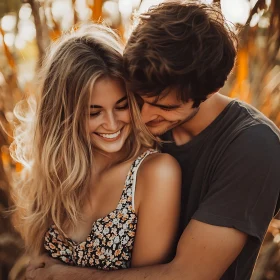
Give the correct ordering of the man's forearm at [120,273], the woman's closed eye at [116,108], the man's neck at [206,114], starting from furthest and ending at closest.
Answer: the woman's closed eye at [116,108], the man's neck at [206,114], the man's forearm at [120,273]

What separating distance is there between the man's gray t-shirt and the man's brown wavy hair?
158 millimetres

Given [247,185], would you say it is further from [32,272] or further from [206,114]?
[32,272]

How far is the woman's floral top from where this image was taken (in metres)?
2.19

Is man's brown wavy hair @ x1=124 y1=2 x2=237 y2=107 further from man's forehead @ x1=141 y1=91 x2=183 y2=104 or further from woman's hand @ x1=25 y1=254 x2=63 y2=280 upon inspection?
woman's hand @ x1=25 y1=254 x2=63 y2=280

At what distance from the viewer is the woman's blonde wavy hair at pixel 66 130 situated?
7.24 feet

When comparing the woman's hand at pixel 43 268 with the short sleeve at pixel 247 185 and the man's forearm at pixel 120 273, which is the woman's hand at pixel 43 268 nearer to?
the man's forearm at pixel 120 273

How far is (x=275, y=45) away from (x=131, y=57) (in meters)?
1.35

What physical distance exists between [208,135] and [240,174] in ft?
0.84

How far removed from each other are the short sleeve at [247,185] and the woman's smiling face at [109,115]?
0.48m

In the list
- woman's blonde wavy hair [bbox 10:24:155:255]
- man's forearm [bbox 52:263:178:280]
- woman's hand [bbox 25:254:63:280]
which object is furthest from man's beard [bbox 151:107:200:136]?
woman's hand [bbox 25:254:63:280]

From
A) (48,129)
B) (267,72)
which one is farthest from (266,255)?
(48,129)

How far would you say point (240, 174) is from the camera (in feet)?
6.22

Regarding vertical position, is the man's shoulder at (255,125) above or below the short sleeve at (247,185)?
above

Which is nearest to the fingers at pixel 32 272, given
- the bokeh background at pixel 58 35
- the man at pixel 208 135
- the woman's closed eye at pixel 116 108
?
the man at pixel 208 135
